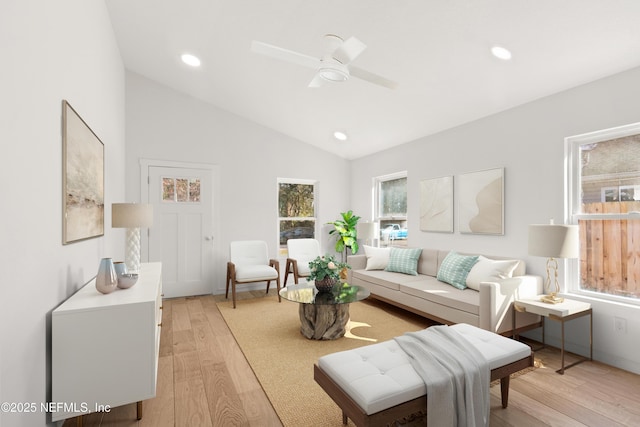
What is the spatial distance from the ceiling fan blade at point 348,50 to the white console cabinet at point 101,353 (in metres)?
2.11

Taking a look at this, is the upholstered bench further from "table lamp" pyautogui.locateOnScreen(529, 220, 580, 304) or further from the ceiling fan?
the ceiling fan

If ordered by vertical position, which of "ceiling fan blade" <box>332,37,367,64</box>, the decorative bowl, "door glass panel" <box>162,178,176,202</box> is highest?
"ceiling fan blade" <box>332,37,367,64</box>

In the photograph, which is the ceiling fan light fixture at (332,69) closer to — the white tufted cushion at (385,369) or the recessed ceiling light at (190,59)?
the white tufted cushion at (385,369)

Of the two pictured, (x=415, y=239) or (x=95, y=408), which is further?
(x=415, y=239)

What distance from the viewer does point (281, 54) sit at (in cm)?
238

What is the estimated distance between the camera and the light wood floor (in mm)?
2021

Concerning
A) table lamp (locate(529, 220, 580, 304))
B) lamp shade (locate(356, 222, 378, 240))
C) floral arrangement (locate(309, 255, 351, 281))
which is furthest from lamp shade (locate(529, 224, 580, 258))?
lamp shade (locate(356, 222, 378, 240))

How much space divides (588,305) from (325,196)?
166 inches

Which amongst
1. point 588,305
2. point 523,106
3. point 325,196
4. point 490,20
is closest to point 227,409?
point 588,305

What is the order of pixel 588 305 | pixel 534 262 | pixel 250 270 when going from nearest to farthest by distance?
pixel 588 305 → pixel 534 262 → pixel 250 270

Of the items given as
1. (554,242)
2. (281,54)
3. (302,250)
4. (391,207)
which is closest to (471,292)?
(554,242)

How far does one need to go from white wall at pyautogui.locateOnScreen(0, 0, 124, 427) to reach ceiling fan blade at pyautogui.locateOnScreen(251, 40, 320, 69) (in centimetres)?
120

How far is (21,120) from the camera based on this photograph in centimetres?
147

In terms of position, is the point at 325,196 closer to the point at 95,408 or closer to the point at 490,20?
the point at 490,20
